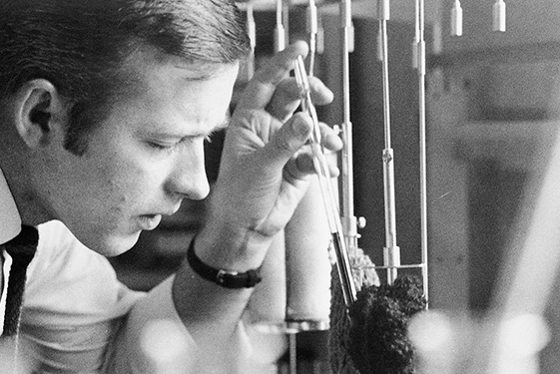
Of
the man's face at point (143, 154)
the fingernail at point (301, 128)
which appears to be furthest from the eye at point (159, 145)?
the fingernail at point (301, 128)

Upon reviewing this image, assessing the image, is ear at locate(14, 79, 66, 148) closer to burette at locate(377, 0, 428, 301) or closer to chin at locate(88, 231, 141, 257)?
chin at locate(88, 231, 141, 257)

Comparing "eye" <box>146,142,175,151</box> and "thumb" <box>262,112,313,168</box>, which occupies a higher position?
"eye" <box>146,142,175,151</box>

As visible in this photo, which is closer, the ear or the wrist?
the ear

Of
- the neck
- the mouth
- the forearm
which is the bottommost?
the forearm

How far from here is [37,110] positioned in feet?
1.99

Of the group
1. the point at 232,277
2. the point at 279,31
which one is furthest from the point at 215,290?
the point at 279,31

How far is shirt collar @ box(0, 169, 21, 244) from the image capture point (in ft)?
2.13

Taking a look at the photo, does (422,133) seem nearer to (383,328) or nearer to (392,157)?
(392,157)

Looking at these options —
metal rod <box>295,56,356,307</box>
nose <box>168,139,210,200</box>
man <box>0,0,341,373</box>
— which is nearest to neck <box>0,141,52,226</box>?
man <box>0,0,341,373</box>

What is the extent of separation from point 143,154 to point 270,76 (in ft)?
0.44

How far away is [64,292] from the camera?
2.44 ft

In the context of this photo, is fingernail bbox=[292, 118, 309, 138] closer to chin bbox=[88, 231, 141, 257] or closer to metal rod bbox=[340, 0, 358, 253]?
metal rod bbox=[340, 0, 358, 253]

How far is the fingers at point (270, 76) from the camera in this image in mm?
686

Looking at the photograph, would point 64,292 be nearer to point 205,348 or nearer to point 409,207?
point 205,348
